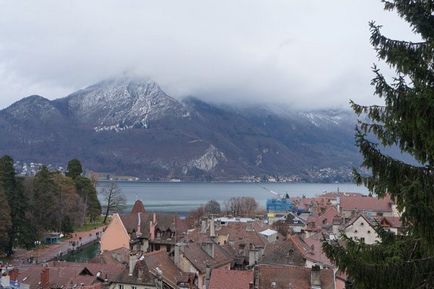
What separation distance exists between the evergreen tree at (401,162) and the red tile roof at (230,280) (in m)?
27.1

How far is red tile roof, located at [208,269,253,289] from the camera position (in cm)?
3972

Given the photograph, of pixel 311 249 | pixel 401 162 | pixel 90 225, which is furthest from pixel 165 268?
pixel 90 225

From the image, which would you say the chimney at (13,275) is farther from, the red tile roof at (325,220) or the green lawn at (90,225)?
the green lawn at (90,225)

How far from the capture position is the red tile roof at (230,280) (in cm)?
3972

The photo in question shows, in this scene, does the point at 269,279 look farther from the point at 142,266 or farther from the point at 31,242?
the point at 31,242

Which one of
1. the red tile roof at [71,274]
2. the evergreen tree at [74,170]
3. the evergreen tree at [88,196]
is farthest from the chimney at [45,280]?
the evergreen tree at [74,170]

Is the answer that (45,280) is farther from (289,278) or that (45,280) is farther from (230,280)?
(289,278)

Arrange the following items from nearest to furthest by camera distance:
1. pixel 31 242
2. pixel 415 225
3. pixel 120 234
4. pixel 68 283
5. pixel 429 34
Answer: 1. pixel 415 225
2. pixel 429 34
3. pixel 68 283
4. pixel 120 234
5. pixel 31 242

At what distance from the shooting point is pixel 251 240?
6631cm

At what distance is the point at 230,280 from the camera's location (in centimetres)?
4038

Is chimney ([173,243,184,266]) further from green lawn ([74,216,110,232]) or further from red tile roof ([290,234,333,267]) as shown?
green lawn ([74,216,110,232])

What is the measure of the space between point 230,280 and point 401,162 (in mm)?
29631

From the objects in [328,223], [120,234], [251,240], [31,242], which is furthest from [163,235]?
[328,223]

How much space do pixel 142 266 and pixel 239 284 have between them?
8554 mm
